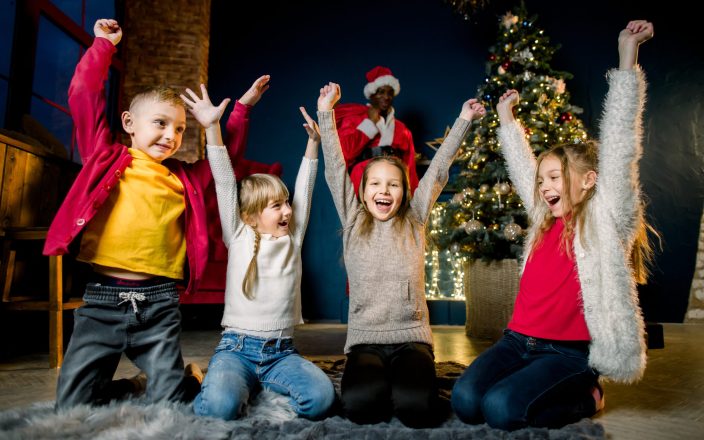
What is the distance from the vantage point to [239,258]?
177 centimetres

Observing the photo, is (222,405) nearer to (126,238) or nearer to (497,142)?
(126,238)

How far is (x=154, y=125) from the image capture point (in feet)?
5.73

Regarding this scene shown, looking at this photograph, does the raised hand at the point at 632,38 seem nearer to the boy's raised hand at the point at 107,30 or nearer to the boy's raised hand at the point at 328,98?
the boy's raised hand at the point at 328,98

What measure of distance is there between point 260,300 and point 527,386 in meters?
0.92

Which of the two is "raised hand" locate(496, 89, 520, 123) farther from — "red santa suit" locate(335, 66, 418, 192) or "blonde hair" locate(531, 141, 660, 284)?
"red santa suit" locate(335, 66, 418, 192)

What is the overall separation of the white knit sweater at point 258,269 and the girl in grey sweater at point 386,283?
228mm

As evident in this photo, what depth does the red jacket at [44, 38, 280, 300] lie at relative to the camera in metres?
1.63

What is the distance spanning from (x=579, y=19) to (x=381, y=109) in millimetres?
2312

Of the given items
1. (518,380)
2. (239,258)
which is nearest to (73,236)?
(239,258)

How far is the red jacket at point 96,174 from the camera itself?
1.63m

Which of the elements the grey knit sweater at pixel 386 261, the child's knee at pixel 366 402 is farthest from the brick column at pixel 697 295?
the child's knee at pixel 366 402

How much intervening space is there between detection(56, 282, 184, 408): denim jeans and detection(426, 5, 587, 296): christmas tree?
7.76 ft

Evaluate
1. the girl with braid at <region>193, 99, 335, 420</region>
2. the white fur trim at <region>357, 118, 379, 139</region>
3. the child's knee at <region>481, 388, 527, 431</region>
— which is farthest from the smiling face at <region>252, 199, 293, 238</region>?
the white fur trim at <region>357, 118, 379, 139</region>

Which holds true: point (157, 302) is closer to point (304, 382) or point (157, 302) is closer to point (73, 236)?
point (73, 236)
